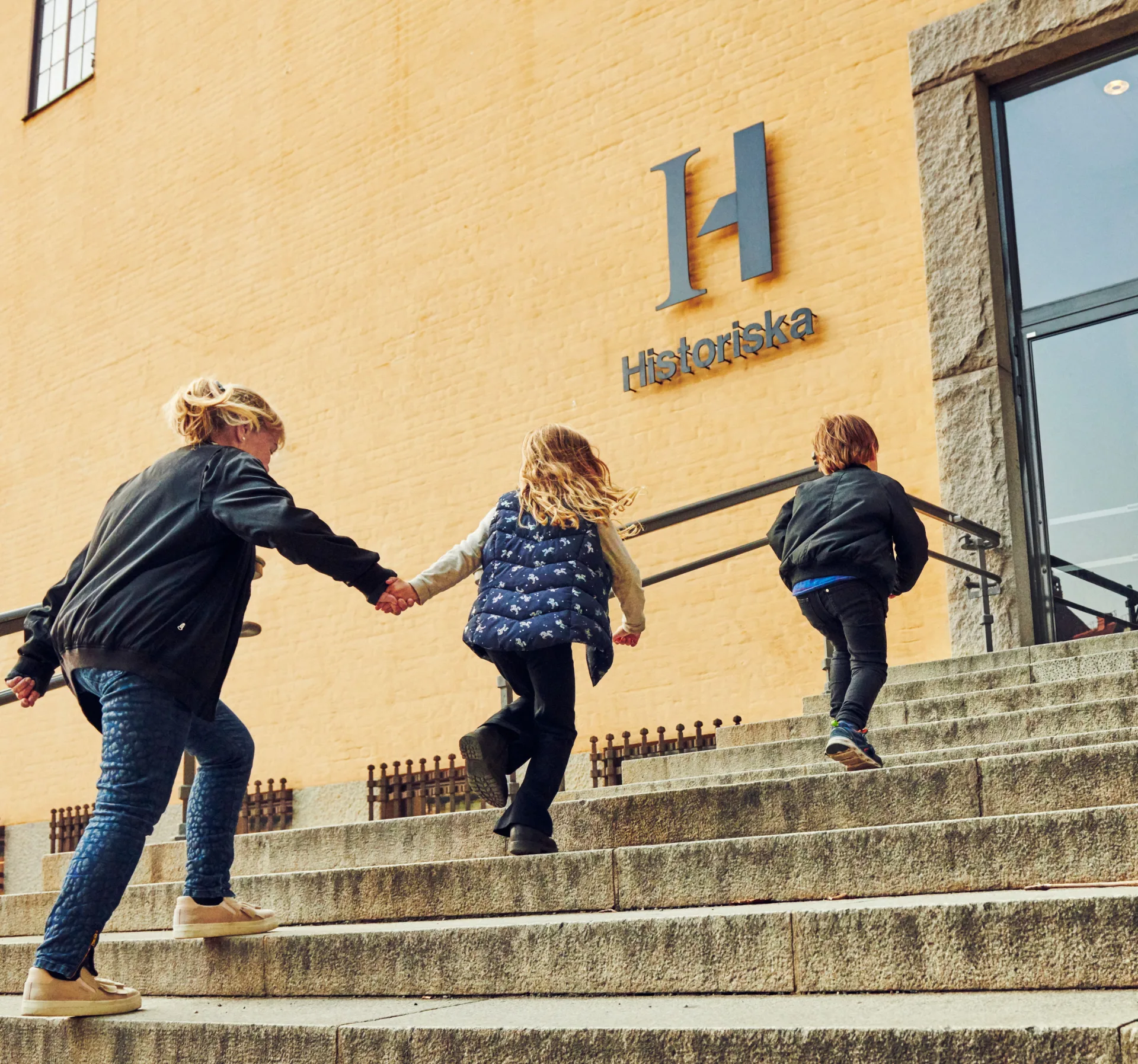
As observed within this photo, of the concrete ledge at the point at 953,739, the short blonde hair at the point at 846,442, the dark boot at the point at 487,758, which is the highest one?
the short blonde hair at the point at 846,442

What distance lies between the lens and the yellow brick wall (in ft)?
29.7

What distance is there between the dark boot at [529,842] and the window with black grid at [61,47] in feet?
44.1

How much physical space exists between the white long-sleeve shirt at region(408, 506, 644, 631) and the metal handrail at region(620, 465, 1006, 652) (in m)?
0.56

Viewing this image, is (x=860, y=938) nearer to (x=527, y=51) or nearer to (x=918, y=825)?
(x=918, y=825)

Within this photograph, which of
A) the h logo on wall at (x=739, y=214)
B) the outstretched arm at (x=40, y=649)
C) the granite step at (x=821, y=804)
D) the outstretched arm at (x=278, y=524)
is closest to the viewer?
the outstretched arm at (x=278, y=524)

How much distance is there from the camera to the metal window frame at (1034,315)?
8070mm

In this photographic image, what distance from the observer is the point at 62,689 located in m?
12.8

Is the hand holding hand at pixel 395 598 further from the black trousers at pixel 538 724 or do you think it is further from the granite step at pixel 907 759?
the granite step at pixel 907 759

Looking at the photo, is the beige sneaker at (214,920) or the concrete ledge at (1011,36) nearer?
the beige sneaker at (214,920)

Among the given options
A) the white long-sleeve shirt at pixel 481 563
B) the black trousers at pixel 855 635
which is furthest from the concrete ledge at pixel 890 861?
the black trousers at pixel 855 635

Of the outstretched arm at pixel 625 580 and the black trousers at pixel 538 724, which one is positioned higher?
the outstretched arm at pixel 625 580

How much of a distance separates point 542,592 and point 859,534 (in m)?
1.40

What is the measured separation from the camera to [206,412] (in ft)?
11.5

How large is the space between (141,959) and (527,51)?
8872mm
